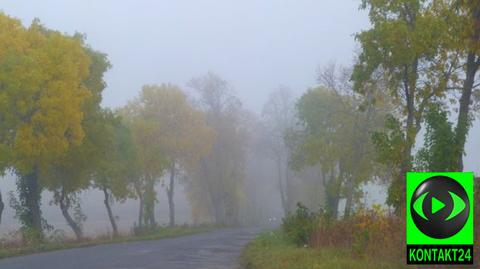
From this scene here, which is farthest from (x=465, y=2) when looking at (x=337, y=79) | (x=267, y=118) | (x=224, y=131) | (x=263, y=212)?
(x=263, y=212)

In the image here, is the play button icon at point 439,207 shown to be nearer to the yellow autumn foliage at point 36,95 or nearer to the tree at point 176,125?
the yellow autumn foliage at point 36,95

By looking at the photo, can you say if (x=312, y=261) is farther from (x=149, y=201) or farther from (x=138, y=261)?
(x=149, y=201)

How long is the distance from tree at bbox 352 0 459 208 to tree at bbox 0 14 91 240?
15477mm

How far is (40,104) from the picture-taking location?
3080cm

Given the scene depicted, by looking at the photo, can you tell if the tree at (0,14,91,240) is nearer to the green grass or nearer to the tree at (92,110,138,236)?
the tree at (92,110,138,236)

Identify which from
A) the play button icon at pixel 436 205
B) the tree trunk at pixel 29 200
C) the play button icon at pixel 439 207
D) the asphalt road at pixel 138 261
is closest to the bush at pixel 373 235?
the asphalt road at pixel 138 261

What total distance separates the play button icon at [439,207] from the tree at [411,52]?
491 inches

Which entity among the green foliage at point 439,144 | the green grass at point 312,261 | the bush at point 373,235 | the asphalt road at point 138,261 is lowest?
the asphalt road at point 138,261

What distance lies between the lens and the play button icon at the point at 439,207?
→ 18.1ft

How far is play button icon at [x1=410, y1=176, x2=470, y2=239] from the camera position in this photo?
5508 mm

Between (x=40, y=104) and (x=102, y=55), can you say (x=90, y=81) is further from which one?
(x=40, y=104)

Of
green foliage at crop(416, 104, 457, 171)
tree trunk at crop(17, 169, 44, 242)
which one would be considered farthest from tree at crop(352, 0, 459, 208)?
tree trunk at crop(17, 169, 44, 242)

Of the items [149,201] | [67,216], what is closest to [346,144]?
[67,216]

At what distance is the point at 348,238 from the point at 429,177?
11620mm
